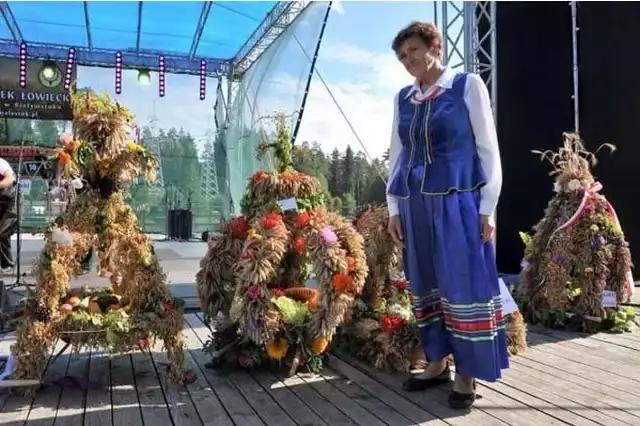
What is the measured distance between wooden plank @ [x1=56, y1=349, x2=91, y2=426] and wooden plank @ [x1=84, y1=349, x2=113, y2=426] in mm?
18

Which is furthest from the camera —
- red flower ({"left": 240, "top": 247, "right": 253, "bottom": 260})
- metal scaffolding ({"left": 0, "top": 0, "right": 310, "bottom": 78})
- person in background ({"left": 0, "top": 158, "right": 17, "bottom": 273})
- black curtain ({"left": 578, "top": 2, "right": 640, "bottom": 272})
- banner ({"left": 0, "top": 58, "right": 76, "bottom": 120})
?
banner ({"left": 0, "top": 58, "right": 76, "bottom": 120})

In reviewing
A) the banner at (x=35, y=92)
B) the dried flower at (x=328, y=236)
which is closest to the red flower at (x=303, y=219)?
the dried flower at (x=328, y=236)

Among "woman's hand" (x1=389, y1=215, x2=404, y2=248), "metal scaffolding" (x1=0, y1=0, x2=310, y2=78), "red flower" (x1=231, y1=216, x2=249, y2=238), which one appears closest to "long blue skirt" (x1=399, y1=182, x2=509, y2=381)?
"woman's hand" (x1=389, y1=215, x2=404, y2=248)

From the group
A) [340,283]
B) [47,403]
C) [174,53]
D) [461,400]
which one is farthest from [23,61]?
[461,400]

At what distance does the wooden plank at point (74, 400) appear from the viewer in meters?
2.07

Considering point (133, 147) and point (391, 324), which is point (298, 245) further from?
point (133, 147)

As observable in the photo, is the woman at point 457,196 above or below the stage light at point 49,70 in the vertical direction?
below

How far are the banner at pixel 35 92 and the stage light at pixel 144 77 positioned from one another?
0.98 meters

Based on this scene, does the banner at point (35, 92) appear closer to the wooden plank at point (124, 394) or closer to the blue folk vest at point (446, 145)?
the wooden plank at point (124, 394)

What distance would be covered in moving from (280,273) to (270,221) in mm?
329

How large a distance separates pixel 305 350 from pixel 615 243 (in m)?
2.08

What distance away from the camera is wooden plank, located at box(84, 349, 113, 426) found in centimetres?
207

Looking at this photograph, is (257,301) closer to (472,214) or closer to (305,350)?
(305,350)

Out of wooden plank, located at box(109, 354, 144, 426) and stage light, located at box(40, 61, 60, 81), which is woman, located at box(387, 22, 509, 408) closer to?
wooden plank, located at box(109, 354, 144, 426)
